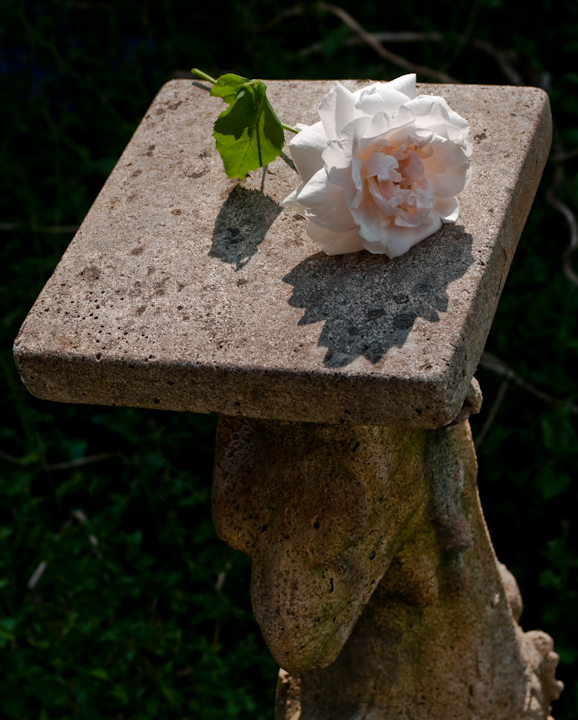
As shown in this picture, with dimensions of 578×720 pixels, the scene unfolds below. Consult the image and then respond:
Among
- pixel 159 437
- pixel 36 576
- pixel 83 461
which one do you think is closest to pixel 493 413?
pixel 159 437

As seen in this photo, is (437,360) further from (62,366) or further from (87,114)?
(87,114)

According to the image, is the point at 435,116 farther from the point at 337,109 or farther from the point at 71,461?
the point at 71,461

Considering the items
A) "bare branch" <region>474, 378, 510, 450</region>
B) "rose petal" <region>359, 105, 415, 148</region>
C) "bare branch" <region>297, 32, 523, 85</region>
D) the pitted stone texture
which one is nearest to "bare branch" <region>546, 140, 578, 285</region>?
"bare branch" <region>297, 32, 523, 85</region>

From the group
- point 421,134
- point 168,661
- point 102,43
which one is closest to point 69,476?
point 168,661

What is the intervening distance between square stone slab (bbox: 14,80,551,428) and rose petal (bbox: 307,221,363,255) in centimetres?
2

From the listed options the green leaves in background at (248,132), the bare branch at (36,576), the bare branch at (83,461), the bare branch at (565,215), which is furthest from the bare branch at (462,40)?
the green leaves in background at (248,132)

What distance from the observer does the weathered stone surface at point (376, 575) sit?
1.26 meters

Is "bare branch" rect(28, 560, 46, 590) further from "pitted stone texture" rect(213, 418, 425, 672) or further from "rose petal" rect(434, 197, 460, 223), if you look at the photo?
"rose petal" rect(434, 197, 460, 223)

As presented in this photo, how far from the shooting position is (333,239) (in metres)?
1.11

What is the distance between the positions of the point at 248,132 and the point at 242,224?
0.45 feet

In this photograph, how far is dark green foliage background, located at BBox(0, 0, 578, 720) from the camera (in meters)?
2.54

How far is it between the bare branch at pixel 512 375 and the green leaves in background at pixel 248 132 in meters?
1.85

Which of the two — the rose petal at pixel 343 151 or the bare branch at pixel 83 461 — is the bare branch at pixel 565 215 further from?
the rose petal at pixel 343 151

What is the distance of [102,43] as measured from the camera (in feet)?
13.1
